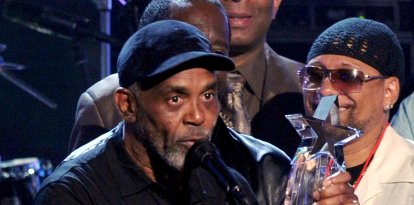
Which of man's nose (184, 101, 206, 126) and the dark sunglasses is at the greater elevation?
man's nose (184, 101, 206, 126)

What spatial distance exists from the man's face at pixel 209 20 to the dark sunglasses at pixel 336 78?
360 mm

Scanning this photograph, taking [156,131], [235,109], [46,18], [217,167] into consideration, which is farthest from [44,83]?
[217,167]

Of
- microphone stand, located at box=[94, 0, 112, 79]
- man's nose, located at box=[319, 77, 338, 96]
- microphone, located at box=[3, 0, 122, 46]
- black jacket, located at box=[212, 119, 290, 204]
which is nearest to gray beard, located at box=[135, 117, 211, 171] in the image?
black jacket, located at box=[212, 119, 290, 204]

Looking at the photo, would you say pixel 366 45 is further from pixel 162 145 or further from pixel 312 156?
pixel 162 145

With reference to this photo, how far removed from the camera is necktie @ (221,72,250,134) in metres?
4.03

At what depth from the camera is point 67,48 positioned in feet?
20.9

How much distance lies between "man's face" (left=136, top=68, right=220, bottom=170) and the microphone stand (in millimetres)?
2546

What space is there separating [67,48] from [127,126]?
323 centimetres

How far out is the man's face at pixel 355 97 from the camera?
388 cm

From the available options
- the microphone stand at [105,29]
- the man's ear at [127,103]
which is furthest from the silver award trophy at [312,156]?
the microphone stand at [105,29]

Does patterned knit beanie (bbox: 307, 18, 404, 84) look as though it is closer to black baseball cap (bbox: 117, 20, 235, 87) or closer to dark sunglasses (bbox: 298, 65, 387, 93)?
dark sunglasses (bbox: 298, 65, 387, 93)

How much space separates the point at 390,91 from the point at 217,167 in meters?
1.36

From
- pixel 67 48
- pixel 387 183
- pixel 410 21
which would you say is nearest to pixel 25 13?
pixel 67 48

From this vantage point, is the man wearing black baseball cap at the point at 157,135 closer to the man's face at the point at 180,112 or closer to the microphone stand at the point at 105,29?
the man's face at the point at 180,112
